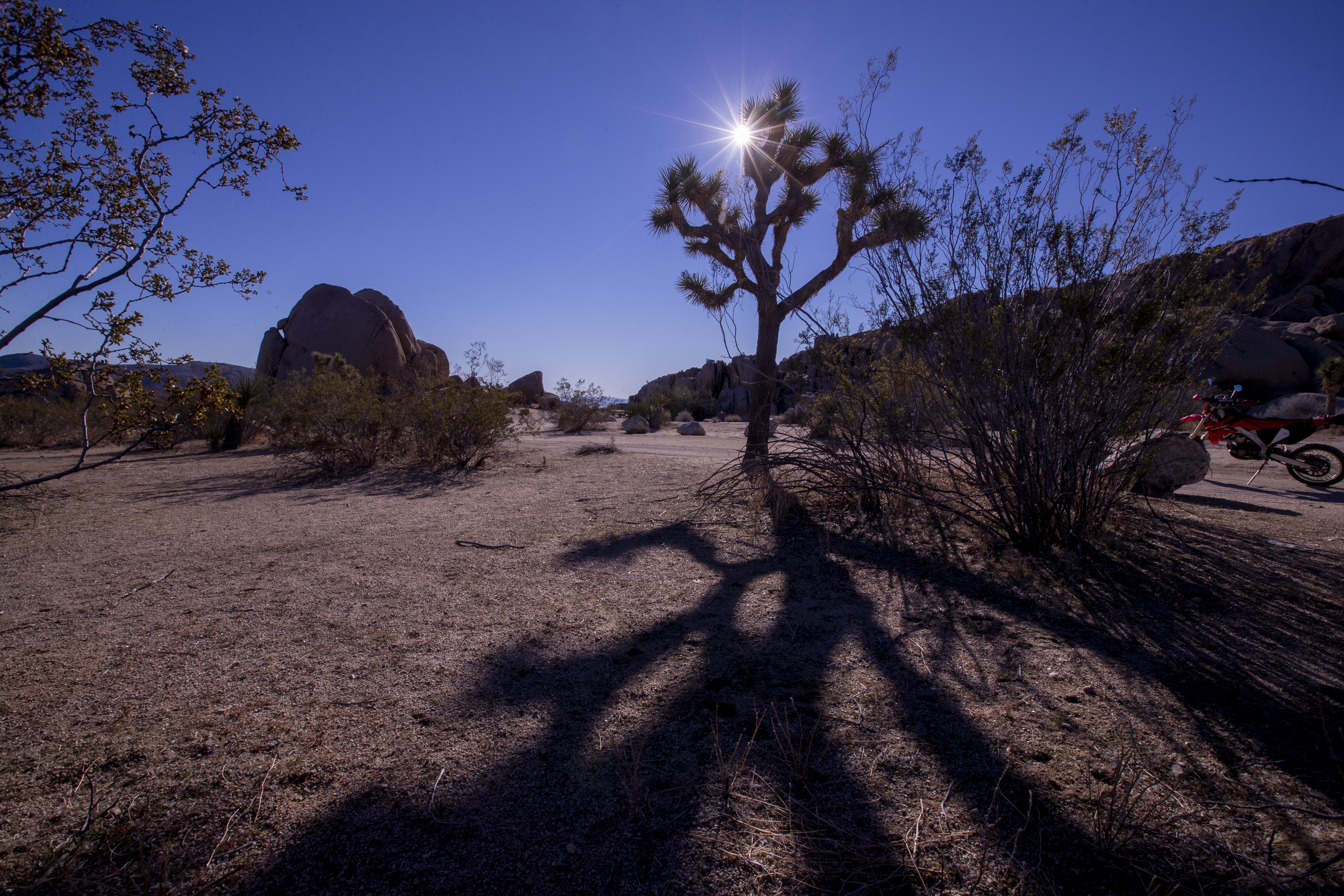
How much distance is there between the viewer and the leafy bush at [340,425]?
7930mm

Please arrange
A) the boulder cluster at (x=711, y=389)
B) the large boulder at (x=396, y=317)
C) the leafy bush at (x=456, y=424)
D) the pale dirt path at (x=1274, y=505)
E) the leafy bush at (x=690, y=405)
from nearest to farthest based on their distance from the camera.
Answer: the pale dirt path at (x=1274, y=505) → the leafy bush at (x=456, y=424) → the large boulder at (x=396, y=317) → the leafy bush at (x=690, y=405) → the boulder cluster at (x=711, y=389)

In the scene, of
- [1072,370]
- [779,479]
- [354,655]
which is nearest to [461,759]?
[354,655]

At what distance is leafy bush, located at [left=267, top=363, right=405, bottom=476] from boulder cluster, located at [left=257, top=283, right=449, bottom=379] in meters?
11.8

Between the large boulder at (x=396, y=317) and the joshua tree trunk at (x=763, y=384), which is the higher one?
the large boulder at (x=396, y=317)

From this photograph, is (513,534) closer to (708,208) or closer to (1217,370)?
(708,208)

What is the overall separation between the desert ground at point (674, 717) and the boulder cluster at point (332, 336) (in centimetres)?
1865

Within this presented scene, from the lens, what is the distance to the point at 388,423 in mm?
8797

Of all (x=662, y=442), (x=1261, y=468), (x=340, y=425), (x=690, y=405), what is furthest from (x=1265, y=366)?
(x=340, y=425)

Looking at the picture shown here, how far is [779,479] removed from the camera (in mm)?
5605

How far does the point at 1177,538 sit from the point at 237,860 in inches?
205

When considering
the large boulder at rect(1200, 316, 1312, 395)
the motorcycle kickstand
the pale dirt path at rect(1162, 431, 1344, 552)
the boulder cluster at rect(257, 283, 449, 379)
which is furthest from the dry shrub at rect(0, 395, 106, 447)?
the large boulder at rect(1200, 316, 1312, 395)

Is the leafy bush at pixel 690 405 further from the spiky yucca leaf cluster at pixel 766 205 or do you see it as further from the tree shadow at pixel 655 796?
the tree shadow at pixel 655 796

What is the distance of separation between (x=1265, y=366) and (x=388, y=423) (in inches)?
917

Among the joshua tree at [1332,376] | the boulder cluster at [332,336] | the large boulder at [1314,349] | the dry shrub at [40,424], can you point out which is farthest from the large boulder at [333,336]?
the large boulder at [1314,349]
